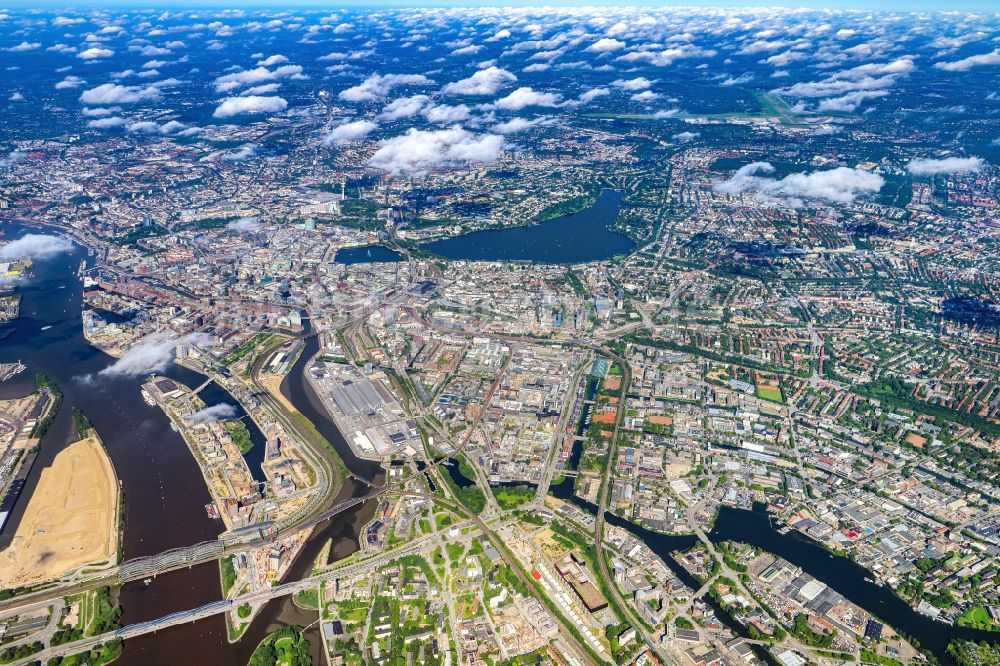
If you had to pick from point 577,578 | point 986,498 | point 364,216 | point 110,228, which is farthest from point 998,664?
point 110,228

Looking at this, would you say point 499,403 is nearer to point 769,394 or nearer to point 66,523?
Answer: point 769,394

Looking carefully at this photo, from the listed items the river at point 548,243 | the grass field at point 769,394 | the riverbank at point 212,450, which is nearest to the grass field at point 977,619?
the grass field at point 769,394

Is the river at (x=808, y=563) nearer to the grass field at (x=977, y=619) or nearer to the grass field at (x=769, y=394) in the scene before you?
the grass field at (x=977, y=619)

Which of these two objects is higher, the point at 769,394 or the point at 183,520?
the point at 183,520

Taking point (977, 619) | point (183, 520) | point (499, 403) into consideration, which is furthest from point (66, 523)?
point (977, 619)

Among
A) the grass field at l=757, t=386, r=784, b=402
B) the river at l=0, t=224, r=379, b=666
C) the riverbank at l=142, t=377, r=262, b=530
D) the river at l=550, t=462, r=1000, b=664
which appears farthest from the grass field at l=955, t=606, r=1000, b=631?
the riverbank at l=142, t=377, r=262, b=530

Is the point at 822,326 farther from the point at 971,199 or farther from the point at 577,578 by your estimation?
the point at 971,199
